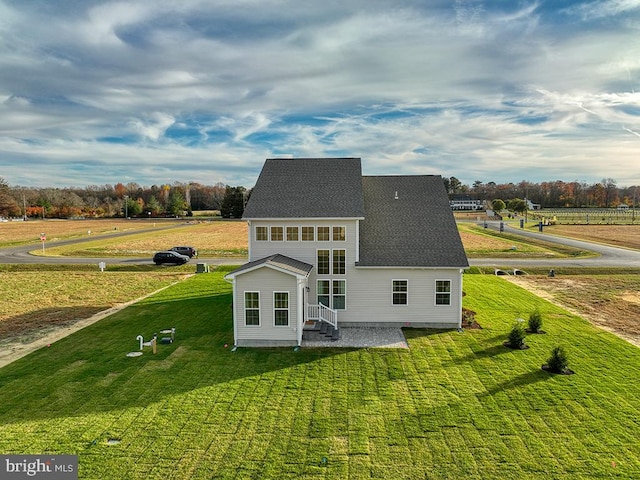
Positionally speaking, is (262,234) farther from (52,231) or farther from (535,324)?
(52,231)

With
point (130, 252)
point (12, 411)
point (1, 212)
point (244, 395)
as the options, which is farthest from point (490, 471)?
point (1, 212)

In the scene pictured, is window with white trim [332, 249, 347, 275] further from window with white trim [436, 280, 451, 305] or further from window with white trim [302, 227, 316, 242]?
window with white trim [436, 280, 451, 305]

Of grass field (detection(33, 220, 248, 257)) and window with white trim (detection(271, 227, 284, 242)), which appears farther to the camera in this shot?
grass field (detection(33, 220, 248, 257))

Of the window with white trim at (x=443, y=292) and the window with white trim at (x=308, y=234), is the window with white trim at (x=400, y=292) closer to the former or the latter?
the window with white trim at (x=443, y=292)

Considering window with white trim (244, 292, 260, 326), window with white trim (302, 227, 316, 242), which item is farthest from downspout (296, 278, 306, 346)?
window with white trim (302, 227, 316, 242)

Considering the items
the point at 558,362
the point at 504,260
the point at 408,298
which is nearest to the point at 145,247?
the point at 408,298

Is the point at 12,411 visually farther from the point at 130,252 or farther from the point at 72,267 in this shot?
the point at 130,252

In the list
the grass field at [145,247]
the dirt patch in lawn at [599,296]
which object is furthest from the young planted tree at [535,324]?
the grass field at [145,247]
